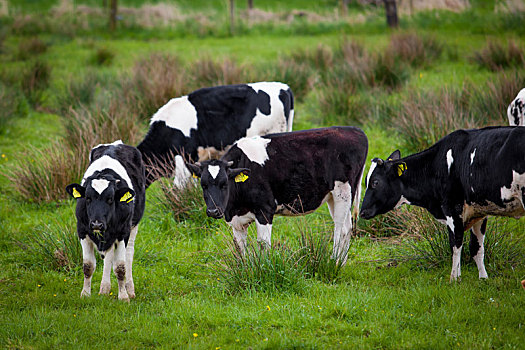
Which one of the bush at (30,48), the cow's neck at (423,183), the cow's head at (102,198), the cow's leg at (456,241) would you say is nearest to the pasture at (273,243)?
the cow's leg at (456,241)

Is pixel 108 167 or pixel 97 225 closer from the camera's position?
pixel 97 225

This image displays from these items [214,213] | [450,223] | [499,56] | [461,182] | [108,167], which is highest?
[499,56]

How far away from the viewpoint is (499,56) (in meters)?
16.0

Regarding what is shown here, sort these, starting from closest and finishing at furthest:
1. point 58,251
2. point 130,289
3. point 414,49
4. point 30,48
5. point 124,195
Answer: point 124,195
point 130,289
point 58,251
point 414,49
point 30,48

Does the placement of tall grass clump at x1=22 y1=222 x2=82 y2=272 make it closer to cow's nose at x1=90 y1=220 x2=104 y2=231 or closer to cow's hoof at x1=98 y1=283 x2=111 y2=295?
cow's hoof at x1=98 y1=283 x2=111 y2=295

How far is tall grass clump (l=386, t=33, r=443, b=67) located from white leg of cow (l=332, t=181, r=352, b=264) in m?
9.83

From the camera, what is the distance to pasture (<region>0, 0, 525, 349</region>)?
5672mm

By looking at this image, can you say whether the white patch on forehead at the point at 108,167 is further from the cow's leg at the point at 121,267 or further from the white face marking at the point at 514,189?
the white face marking at the point at 514,189

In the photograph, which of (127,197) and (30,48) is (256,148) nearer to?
(127,197)

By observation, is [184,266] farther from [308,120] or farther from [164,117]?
[308,120]

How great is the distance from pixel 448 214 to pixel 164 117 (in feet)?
17.5

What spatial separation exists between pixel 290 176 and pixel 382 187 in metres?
1.14

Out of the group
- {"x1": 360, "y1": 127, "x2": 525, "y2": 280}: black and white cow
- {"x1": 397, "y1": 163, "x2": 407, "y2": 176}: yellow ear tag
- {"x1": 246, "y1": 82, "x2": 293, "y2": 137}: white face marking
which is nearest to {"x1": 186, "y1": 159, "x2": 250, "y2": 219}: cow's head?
{"x1": 360, "y1": 127, "x2": 525, "y2": 280}: black and white cow

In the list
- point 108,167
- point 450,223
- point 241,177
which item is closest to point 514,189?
point 450,223
